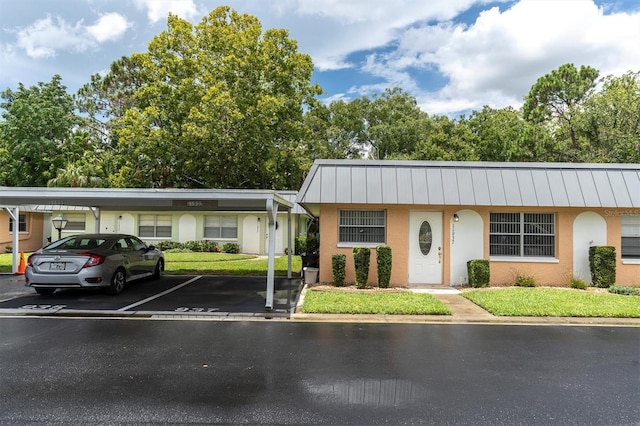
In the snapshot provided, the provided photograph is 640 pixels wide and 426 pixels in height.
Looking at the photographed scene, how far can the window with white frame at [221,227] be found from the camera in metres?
22.8

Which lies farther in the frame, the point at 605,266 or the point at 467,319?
the point at 605,266

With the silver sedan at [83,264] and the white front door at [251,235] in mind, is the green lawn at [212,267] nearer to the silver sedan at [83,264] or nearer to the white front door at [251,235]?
the white front door at [251,235]

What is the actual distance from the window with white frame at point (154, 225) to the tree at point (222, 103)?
3.22 metres

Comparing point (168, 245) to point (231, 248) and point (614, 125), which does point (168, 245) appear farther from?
point (614, 125)

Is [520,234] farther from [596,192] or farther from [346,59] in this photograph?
[346,59]

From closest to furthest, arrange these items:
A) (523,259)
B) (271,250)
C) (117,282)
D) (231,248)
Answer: (271,250) < (117,282) < (523,259) < (231,248)

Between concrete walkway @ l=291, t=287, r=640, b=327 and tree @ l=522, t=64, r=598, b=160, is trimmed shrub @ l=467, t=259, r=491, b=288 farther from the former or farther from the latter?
tree @ l=522, t=64, r=598, b=160

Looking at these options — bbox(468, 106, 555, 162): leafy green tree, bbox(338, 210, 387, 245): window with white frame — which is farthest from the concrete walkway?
bbox(468, 106, 555, 162): leafy green tree

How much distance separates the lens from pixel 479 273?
10688 millimetres

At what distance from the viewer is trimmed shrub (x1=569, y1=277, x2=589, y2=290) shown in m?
10.6

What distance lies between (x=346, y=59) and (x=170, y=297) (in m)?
22.8

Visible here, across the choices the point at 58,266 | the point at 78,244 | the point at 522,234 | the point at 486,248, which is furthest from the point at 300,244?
the point at 58,266

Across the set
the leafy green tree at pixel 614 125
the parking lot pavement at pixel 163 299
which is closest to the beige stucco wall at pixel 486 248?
the parking lot pavement at pixel 163 299

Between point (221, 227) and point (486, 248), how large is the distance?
15.7 meters
